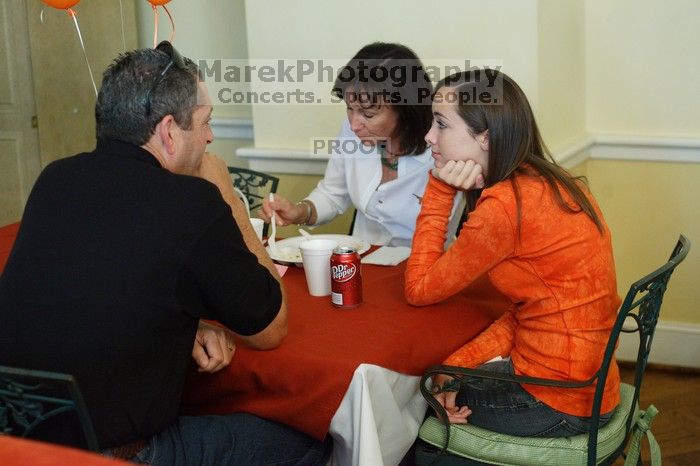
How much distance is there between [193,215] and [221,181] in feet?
1.24

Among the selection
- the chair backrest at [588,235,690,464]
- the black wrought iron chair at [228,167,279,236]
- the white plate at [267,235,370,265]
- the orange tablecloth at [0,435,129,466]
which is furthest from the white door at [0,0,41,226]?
the orange tablecloth at [0,435,129,466]

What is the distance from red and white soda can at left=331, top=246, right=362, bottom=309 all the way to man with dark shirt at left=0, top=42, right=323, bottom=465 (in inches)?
8.1

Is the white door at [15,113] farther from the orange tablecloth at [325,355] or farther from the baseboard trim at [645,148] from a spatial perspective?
the orange tablecloth at [325,355]

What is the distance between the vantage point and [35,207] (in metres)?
1.56

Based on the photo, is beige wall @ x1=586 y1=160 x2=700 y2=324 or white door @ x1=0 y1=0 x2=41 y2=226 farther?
white door @ x1=0 y1=0 x2=41 y2=226

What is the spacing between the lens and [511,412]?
1.82 meters

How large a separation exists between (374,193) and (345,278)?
847 millimetres

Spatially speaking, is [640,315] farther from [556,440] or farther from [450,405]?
[450,405]

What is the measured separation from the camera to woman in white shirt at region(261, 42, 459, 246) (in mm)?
2535

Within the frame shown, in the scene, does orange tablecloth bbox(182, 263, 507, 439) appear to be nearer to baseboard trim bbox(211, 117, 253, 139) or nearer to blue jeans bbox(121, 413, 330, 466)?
blue jeans bbox(121, 413, 330, 466)

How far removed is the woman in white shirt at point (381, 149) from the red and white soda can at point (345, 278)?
0.62 m

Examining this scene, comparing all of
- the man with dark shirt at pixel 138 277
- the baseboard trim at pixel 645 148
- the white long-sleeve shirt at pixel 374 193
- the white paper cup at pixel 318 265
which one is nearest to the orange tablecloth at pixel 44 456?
the man with dark shirt at pixel 138 277

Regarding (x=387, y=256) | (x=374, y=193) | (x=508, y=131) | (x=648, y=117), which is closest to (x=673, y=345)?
(x=648, y=117)

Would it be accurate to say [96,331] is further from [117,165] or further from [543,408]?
[543,408]
